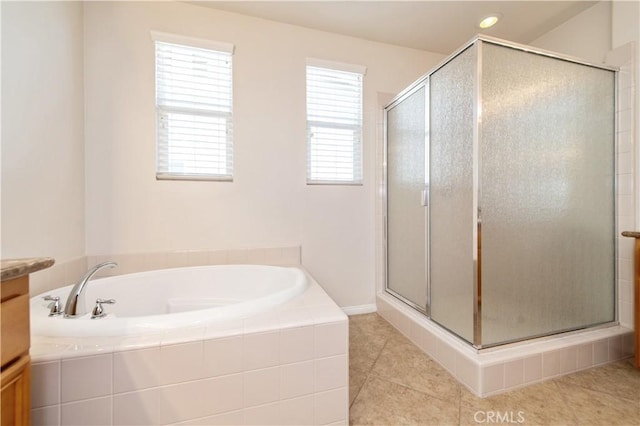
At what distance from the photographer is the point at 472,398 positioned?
1307 millimetres

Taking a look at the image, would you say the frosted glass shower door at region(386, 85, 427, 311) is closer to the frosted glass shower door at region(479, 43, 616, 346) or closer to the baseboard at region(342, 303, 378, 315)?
the baseboard at region(342, 303, 378, 315)

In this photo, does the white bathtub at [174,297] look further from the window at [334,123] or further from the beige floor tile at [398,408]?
the window at [334,123]

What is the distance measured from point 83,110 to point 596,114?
3399mm

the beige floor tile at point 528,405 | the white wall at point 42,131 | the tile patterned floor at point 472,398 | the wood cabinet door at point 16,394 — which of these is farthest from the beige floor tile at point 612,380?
the white wall at point 42,131

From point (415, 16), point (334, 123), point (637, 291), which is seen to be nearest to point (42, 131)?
point (334, 123)

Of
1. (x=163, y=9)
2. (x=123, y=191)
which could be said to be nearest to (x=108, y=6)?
(x=163, y=9)

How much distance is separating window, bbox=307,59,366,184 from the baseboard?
116 cm

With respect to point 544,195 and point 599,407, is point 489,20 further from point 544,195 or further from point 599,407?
point 599,407

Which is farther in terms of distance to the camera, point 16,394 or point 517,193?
point 517,193

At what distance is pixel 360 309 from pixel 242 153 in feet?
5.68

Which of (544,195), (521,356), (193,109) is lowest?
(521,356)

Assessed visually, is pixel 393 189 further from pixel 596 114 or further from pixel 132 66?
pixel 132 66

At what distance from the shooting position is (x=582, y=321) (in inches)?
64.1

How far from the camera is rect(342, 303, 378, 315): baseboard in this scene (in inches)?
93.6
